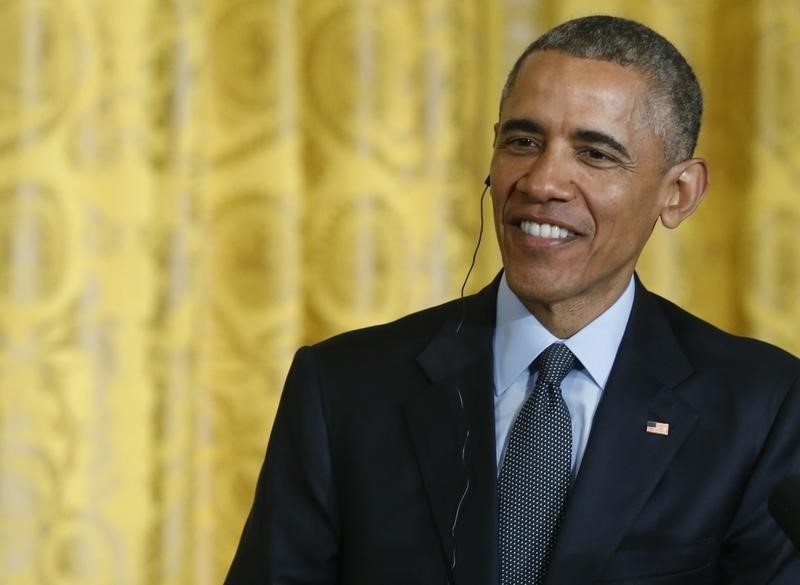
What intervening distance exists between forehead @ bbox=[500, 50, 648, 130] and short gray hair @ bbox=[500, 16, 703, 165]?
0.04ft

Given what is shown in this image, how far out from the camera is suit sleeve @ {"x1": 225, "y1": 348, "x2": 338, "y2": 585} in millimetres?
1482

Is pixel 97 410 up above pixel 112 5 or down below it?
below

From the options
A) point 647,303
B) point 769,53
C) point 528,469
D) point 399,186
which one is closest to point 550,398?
point 528,469

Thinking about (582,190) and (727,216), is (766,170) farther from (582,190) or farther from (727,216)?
(582,190)

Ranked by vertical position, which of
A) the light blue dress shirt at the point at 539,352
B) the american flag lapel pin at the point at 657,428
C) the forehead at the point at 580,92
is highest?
the forehead at the point at 580,92

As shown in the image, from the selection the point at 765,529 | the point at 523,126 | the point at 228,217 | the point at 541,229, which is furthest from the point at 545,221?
the point at 228,217

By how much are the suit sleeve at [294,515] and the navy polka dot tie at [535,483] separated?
0.20 m

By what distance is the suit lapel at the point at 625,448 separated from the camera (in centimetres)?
142

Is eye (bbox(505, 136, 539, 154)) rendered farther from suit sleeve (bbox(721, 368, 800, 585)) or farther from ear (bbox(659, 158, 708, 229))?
suit sleeve (bbox(721, 368, 800, 585))

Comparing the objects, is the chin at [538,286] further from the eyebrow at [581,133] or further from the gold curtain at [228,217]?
the gold curtain at [228,217]

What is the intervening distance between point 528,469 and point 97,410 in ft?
3.35

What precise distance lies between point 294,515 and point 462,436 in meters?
0.21

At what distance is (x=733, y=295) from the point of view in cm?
241

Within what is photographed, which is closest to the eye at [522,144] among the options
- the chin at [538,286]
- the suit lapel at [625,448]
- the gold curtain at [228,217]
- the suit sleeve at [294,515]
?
the chin at [538,286]
